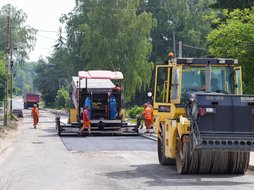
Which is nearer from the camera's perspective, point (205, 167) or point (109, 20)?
point (205, 167)

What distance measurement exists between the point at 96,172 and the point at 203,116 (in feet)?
11.1

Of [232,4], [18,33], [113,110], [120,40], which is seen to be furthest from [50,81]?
[113,110]

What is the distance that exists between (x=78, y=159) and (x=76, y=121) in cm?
1480

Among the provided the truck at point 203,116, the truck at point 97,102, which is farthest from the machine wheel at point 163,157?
the truck at point 97,102

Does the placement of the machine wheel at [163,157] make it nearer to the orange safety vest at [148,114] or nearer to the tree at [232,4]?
the orange safety vest at [148,114]

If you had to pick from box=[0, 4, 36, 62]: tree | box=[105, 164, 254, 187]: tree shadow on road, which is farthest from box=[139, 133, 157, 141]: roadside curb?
box=[0, 4, 36, 62]: tree

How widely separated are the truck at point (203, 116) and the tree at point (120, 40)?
141 ft

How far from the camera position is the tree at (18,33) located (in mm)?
102175

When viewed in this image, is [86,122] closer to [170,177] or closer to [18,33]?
[170,177]

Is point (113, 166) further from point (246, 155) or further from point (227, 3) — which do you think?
point (227, 3)

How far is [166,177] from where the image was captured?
14.2 m

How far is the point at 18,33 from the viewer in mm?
103562

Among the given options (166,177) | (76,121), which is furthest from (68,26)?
(166,177)

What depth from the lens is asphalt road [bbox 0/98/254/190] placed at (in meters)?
12.9
